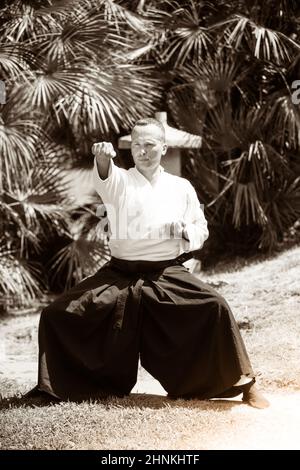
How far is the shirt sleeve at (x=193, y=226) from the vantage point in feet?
13.9

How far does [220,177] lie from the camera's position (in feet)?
30.9

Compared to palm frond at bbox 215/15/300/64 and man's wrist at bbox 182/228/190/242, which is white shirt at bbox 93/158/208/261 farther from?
palm frond at bbox 215/15/300/64

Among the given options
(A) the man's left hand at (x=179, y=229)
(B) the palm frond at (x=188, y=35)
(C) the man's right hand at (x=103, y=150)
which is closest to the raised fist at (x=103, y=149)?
(C) the man's right hand at (x=103, y=150)

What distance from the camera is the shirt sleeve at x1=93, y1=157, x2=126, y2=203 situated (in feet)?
13.9

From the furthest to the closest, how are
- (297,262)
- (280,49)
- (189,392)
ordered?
(280,49) < (297,262) < (189,392)

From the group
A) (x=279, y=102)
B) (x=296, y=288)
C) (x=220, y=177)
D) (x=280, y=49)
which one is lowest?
(x=296, y=288)

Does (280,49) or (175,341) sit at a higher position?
(280,49)

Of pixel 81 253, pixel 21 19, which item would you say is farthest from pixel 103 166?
pixel 21 19

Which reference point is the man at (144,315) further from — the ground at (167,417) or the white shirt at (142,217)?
the ground at (167,417)

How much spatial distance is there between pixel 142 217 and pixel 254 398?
1.08 metres

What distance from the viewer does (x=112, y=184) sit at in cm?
427

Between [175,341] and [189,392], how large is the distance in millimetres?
316

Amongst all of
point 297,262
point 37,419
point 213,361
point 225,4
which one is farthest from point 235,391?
point 225,4

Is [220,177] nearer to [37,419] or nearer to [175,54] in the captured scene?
[175,54]
